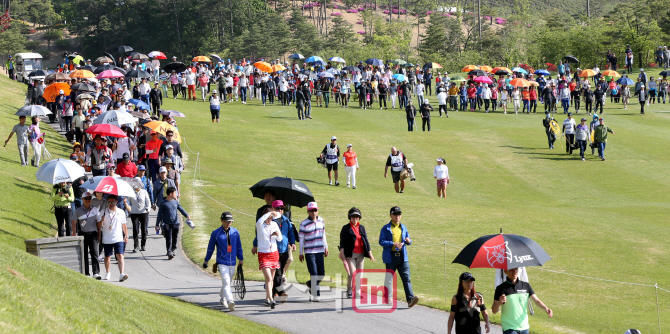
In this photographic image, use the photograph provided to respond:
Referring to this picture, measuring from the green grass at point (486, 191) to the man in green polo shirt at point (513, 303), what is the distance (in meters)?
2.30

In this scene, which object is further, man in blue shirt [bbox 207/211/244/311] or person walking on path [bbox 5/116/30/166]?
person walking on path [bbox 5/116/30/166]

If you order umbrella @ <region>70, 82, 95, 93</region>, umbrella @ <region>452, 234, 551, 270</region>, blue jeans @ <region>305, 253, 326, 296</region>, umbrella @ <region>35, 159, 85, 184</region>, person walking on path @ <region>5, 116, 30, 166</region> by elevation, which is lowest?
blue jeans @ <region>305, 253, 326, 296</region>

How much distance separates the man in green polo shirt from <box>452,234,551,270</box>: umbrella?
234 mm

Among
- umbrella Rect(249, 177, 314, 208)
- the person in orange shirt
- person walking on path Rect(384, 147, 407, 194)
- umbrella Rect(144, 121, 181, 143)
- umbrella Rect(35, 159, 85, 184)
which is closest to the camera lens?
umbrella Rect(249, 177, 314, 208)

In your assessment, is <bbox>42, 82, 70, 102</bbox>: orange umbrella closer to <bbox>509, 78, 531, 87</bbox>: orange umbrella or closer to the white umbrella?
the white umbrella

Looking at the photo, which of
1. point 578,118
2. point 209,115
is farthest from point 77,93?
point 578,118

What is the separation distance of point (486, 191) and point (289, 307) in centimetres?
1621

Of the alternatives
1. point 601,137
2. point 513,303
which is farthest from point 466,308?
point 601,137

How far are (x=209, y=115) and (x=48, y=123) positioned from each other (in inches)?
377

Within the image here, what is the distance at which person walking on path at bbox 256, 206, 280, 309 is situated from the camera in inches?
467

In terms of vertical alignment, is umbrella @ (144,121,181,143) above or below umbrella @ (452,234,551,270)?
above

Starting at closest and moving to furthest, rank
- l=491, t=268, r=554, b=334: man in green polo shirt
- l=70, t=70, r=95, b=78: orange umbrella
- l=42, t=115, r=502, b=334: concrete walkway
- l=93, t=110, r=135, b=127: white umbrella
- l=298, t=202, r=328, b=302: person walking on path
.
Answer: l=491, t=268, r=554, b=334: man in green polo shirt < l=42, t=115, r=502, b=334: concrete walkway < l=298, t=202, r=328, b=302: person walking on path < l=93, t=110, r=135, b=127: white umbrella < l=70, t=70, r=95, b=78: orange umbrella

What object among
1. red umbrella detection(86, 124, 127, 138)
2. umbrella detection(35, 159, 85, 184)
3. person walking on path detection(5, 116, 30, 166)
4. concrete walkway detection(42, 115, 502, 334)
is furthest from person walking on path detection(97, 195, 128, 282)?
person walking on path detection(5, 116, 30, 166)

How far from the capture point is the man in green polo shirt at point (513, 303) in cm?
926
